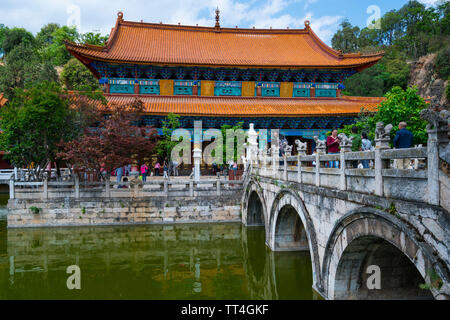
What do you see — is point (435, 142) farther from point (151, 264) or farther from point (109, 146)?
point (109, 146)

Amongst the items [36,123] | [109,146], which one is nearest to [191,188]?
[109,146]

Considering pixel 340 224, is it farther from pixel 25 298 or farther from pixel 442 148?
pixel 25 298

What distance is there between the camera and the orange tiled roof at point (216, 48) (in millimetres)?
21906

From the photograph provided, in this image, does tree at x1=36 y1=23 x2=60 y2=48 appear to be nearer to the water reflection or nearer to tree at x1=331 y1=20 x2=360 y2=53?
tree at x1=331 y1=20 x2=360 y2=53

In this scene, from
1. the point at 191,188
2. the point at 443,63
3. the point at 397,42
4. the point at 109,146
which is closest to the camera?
the point at 109,146

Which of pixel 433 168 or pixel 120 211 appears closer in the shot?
pixel 433 168

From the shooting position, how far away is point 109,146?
1533 centimetres

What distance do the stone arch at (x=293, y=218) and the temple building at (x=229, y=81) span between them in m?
10.4

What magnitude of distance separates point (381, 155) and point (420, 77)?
116 ft

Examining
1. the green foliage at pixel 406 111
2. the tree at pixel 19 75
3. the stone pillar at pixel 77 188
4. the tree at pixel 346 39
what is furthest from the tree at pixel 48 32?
the green foliage at pixel 406 111

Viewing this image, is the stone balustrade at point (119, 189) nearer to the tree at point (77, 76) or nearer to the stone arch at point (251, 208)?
the stone arch at point (251, 208)

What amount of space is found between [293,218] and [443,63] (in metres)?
29.1

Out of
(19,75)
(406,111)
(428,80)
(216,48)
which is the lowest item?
(406,111)

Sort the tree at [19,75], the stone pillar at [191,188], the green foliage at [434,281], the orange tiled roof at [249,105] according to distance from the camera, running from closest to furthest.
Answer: the green foliage at [434,281] → the stone pillar at [191,188] → the orange tiled roof at [249,105] → the tree at [19,75]
